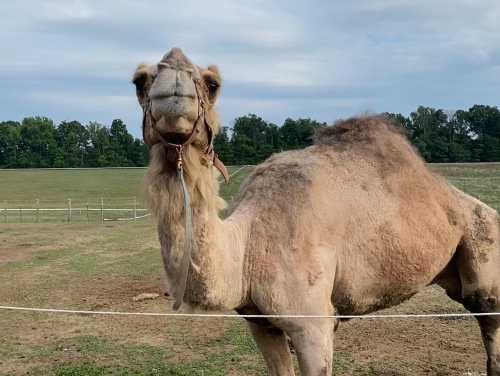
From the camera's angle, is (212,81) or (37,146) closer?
(212,81)

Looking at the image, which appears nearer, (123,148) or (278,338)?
(278,338)

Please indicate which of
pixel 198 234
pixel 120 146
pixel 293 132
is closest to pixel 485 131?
pixel 293 132

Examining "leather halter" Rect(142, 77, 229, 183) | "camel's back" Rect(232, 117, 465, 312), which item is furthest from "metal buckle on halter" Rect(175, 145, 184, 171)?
"camel's back" Rect(232, 117, 465, 312)

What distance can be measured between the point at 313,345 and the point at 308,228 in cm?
73

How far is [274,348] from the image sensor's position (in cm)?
401

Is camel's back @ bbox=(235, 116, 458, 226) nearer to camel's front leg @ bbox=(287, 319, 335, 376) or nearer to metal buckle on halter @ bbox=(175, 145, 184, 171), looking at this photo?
camel's front leg @ bbox=(287, 319, 335, 376)

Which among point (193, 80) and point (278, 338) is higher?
point (193, 80)

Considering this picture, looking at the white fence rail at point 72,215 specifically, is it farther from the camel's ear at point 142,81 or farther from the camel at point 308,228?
the camel's ear at point 142,81

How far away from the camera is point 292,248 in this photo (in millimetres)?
3451

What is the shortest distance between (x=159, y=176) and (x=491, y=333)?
3404 mm

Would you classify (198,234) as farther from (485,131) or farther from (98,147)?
(98,147)

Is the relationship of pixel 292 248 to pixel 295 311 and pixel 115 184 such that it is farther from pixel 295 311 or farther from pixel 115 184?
pixel 115 184

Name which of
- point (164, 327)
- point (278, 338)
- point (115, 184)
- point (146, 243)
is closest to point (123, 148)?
point (115, 184)

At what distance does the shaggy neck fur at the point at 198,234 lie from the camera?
290 centimetres
